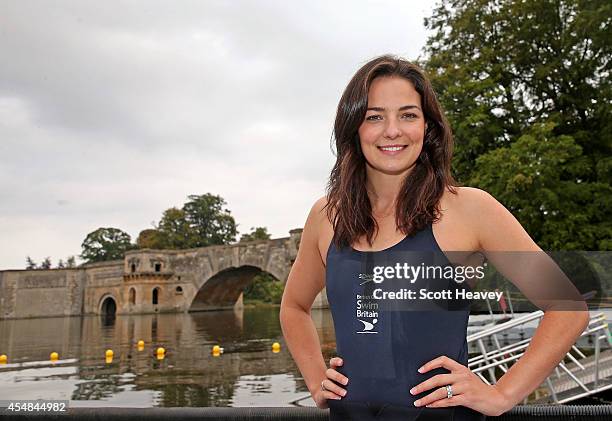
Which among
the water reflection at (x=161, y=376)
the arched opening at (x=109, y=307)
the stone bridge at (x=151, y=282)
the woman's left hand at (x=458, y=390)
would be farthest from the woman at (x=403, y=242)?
the arched opening at (x=109, y=307)

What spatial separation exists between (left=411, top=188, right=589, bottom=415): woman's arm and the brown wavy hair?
0.14 metres

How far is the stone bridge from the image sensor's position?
37531 mm

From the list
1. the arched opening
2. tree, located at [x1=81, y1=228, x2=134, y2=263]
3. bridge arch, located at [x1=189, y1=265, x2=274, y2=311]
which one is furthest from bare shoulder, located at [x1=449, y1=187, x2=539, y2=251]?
tree, located at [x1=81, y1=228, x2=134, y2=263]

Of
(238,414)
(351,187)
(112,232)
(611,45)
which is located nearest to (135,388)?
(238,414)

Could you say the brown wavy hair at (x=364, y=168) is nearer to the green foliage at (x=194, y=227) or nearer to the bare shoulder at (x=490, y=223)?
the bare shoulder at (x=490, y=223)

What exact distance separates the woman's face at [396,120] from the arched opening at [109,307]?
48291mm

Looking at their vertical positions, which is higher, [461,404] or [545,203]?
[545,203]

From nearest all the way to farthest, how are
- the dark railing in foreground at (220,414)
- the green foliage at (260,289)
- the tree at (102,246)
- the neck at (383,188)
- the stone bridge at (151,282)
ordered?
1. the neck at (383,188)
2. the dark railing in foreground at (220,414)
3. the stone bridge at (151,282)
4. the green foliage at (260,289)
5. the tree at (102,246)

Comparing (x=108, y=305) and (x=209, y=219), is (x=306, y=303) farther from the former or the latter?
(x=209, y=219)

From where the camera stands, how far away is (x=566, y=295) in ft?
4.34

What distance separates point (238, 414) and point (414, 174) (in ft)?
2.89

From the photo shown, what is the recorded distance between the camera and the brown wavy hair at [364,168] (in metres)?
1.43

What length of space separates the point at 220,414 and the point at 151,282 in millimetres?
42896

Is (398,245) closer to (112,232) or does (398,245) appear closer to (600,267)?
(600,267)
